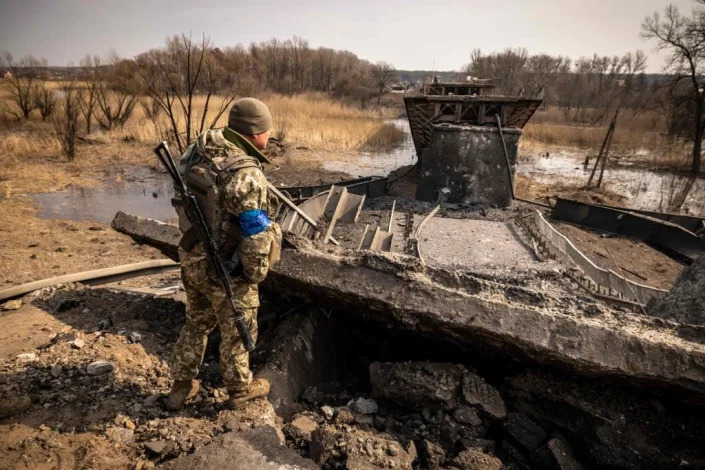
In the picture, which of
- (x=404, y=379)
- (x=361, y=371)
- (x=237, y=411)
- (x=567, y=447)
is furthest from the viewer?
(x=361, y=371)

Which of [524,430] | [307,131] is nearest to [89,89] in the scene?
[307,131]

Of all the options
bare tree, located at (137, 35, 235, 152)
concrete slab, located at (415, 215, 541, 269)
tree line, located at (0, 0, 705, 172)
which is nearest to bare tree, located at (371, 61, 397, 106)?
tree line, located at (0, 0, 705, 172)

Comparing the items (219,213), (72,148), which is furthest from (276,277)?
(72,148)

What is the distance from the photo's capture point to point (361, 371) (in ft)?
10.6

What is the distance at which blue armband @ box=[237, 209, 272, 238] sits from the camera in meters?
2.03

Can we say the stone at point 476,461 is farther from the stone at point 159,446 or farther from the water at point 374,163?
the water at point 374,163

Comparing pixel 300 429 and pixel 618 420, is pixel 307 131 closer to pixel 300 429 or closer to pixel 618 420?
pixel 300 429

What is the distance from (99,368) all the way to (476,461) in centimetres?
238

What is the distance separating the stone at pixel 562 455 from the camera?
2.03 m

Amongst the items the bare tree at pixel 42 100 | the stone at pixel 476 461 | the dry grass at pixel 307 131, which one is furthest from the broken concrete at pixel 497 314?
the bare tree at pixel 42 100

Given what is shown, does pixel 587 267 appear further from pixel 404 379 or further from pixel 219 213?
pixel 219 213

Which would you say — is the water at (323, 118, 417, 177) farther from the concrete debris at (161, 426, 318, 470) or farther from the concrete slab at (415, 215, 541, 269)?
the concrete debris at (161, 426, 318, 470)

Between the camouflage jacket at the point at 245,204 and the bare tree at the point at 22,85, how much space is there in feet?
60.9

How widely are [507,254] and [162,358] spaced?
4522 millimetres
